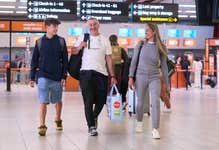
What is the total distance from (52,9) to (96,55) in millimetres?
13053

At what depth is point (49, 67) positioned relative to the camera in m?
7.64

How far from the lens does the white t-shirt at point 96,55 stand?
7590 mm

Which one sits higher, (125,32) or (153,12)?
(153,12)

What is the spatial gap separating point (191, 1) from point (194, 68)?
7351 mm

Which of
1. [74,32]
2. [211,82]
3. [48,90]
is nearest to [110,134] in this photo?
[48,90]

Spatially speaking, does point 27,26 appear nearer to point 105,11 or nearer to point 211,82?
point 105,11

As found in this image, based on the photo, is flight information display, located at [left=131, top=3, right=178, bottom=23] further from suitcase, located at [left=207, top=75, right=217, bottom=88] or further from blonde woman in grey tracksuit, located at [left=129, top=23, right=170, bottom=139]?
blonde woman in grey tracksuit, located at [left=129, top=23, right=170, bottom=139]

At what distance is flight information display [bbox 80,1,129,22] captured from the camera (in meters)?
20.5

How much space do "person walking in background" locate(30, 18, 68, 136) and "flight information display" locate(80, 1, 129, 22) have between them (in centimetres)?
1281

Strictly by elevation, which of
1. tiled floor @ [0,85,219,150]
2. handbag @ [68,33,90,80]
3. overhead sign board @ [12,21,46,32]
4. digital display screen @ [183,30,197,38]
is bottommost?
tiled floor @ [0,85,219,150]

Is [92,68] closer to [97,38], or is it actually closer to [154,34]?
[97,38]

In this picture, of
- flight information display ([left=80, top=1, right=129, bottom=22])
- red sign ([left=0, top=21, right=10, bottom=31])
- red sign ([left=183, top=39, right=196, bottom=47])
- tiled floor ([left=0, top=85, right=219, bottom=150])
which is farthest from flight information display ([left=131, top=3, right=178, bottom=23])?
red sign ([left=183, top=39, right=196, bottom=47])

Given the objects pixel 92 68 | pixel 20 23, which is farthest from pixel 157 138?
pixel 20 23

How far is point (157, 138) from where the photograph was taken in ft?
23.8
